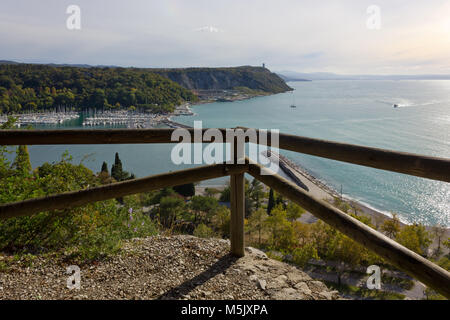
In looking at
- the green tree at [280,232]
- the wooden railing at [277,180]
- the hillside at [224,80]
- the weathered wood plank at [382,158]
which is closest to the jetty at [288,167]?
the green tree at [280,232]

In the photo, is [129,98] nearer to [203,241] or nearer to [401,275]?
[401,275]

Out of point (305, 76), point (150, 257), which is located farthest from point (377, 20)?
point (305, 76)

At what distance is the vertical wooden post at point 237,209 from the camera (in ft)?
6.29

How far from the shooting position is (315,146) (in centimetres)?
128

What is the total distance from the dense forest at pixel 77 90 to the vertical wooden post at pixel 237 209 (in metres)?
41.4

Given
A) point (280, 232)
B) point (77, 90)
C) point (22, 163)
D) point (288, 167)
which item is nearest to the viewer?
point (22, 163)

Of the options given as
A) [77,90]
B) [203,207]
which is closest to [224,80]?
→ [77,90]

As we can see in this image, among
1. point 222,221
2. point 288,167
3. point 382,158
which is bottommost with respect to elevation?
point 222,221

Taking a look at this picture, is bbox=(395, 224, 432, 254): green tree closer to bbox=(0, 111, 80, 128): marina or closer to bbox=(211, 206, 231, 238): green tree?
bbox=(211, 206, 231, 238): green tree

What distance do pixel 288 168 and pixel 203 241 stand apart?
1263 inches

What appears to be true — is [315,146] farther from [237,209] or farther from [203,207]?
[203,207]

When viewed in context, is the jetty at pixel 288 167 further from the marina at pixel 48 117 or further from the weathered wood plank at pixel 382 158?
the marina at pixel 48 117

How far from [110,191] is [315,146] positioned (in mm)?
1105

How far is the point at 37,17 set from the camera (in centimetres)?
1616
